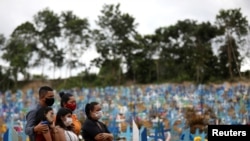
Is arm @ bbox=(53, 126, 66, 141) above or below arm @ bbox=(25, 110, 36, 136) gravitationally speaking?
below

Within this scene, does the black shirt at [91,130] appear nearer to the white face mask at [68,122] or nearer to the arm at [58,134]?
the white face mask at [68,122]

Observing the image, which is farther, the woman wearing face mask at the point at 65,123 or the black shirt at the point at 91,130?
the black shirt at the point at 91,130

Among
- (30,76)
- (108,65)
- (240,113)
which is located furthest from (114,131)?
(30,76)

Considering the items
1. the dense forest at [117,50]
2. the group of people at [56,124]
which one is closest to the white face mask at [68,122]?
the group of people at [56,124]

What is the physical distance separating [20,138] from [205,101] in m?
10.1

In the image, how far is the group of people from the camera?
3705mm

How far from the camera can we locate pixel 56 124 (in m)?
3.86

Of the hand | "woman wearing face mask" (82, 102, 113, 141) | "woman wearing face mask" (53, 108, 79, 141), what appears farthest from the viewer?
"woman wearing face mask" (82, 102, 113, 141)

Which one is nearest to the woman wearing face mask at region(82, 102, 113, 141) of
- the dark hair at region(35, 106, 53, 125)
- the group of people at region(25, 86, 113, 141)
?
the group of people at region(25, 86, 113, 141)

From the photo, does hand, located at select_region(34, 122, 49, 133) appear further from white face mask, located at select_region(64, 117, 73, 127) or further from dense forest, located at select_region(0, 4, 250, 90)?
dense forest, located at select_region(0, 4, 250, 90)

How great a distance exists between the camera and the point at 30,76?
3416cm

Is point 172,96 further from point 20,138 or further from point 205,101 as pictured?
point 20,138

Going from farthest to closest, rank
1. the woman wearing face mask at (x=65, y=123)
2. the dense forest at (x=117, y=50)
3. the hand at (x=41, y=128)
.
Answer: the dense forest at (x=117, y=50) < the woman wearing face mask at (x=65, y=123) < the hand at (x=41, y=128)

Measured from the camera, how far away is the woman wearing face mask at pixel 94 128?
4.07 meters
